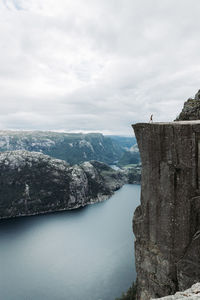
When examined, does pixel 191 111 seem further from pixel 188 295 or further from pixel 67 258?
pixel 67 258

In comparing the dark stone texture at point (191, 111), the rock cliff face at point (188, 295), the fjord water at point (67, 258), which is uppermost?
the dark stone texture at point (191, 111)

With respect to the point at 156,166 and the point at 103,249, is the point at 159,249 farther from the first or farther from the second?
the point at 103,249

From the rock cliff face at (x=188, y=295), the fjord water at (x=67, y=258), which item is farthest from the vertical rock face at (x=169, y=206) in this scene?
the fjord water at (x=67, y=258)

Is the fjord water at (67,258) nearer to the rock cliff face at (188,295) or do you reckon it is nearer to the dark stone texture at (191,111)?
the dark stone texture at (191,111)

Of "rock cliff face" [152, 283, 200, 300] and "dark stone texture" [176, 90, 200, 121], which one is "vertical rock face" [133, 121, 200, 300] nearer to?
"rock cliff face" [152, 283, 200, 300]

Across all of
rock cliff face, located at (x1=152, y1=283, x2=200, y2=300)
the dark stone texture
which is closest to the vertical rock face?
rock cliff face, located at (x1=152, y1=283, x2=200, y2=300)

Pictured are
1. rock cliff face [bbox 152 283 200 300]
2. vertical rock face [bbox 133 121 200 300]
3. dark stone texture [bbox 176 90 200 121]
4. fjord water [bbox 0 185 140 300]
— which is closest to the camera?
rock cliff face [bbox 152 283 200 300]

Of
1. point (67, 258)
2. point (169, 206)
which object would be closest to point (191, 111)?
point (169, 206)
